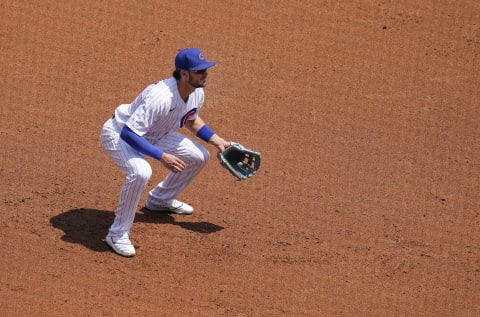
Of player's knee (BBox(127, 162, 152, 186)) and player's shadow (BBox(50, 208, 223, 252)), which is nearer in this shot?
player's knee (BBox(127, 162, 152, 186))

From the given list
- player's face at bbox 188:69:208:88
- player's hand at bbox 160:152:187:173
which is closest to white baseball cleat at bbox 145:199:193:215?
player's hand at bbox 160:152:187:173

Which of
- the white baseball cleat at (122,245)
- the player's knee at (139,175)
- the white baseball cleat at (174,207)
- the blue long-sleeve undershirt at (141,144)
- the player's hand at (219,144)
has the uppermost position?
the player's hand at (219,144)

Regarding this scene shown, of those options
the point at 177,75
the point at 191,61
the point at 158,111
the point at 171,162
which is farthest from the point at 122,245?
the point at 191,61

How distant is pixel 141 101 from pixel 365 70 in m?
4.26

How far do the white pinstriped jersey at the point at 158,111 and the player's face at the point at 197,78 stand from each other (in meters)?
0.16

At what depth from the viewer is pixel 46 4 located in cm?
1064

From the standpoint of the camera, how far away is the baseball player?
651 cm

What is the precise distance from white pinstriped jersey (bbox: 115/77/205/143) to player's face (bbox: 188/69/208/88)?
0.16 metres

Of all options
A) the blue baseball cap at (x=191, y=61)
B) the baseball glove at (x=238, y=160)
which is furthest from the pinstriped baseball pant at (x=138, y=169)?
the blue baseball cap at (x=191, y=61)

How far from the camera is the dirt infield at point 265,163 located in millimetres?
6375

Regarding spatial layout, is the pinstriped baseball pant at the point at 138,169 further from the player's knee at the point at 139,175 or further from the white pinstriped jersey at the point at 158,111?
the white pinstriped jersey at the point at 158,111

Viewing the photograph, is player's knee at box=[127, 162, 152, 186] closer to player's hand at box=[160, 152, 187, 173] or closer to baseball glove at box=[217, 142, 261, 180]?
player's hand at box=[160, 152, 187, 173]

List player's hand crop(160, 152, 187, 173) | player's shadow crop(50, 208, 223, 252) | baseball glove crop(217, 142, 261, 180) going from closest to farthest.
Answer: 1. player's hand crop(160, 152, 187, 173)
2. player's shadow crop(50, 208, 223, 252)
3. baseball glove crop(217, 142, 261, 180)

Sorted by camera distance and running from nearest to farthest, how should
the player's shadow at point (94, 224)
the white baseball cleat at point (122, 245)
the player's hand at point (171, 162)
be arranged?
the player's hand at point (171, 162), the white baseball cleat at point (122, 245), the player's shadow at point (94, 224)
